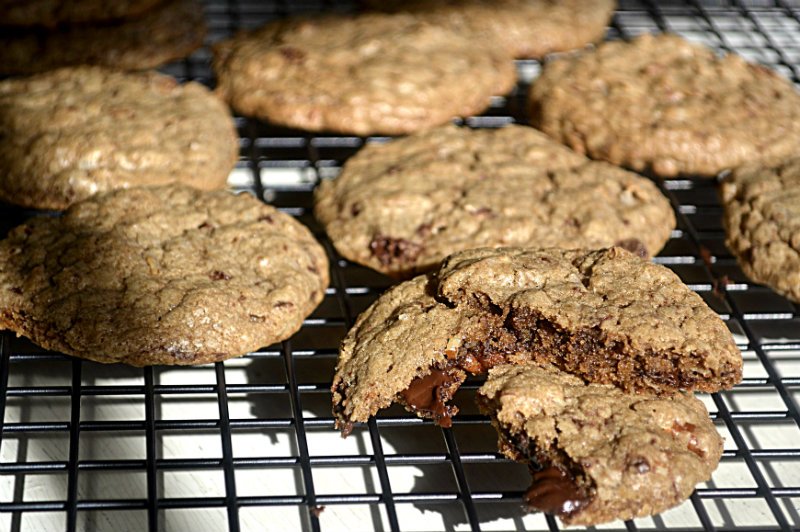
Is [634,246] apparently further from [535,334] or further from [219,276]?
[219,276]

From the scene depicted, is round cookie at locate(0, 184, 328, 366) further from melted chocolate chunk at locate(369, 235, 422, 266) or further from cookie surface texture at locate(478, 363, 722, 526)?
cookie surface texture at locate(478, 363, 722, 526)

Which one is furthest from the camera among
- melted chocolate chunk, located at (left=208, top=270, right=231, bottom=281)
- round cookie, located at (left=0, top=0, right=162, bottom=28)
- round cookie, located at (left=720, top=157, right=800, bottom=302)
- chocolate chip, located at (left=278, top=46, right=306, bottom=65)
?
round cookie, located at (left=0, top=0, right=162, bottom=28)

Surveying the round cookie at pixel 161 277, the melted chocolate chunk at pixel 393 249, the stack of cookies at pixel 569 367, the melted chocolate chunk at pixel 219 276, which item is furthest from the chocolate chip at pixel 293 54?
the stack of cookies at pixel 569 367

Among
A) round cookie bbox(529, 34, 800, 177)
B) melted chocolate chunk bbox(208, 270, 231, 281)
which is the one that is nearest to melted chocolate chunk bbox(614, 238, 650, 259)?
round cookie bbox(529, 34, 800, 177)

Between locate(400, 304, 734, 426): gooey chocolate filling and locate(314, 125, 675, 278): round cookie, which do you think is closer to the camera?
locate(400, 304, 734, 426): gooey chocolate filling

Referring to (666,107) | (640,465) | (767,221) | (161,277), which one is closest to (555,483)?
(640,465)

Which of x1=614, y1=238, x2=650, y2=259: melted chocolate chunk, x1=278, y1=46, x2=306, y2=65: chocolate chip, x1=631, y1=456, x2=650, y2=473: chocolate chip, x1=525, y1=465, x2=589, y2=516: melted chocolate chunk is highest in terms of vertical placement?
x1=278, y1=46, x2=306, y2=65: chocolate chip

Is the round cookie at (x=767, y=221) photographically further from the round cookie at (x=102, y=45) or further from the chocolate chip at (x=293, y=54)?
the round cookie at (x=102, y=45)
